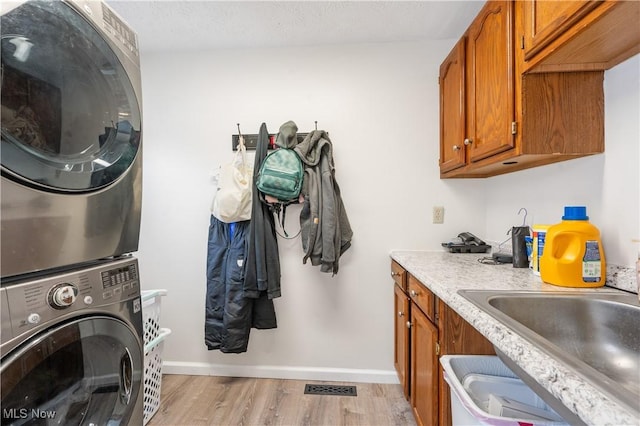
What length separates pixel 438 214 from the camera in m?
1.97

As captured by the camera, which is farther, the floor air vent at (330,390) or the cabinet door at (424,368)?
the floor air vent at (330,390)

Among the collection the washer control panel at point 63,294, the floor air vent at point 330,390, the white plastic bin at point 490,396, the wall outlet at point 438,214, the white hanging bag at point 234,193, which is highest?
the white hanging bag at point 234,193

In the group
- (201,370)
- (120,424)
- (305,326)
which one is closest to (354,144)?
(305,326)

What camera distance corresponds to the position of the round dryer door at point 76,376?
25.9 inches

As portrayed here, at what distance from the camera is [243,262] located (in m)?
1.85

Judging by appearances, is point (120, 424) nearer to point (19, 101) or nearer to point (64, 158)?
point (64, 158)

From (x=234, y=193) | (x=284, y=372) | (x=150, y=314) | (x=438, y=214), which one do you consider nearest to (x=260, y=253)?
(x=234, y=193)

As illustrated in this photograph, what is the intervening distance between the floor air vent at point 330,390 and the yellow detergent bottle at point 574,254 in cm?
136

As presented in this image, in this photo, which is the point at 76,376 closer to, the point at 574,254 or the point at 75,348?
the point at 75,348

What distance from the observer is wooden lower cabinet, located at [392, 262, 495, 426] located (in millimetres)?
1035

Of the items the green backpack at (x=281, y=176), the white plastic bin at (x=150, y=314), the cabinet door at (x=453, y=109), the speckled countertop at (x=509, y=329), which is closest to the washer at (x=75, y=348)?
the white plastic bin at (x=150, y=314)

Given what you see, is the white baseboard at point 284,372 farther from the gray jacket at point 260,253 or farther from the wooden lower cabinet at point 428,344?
the gray jacket at point 260,253

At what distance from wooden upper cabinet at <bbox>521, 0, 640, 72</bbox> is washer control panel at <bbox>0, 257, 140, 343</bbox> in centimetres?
153

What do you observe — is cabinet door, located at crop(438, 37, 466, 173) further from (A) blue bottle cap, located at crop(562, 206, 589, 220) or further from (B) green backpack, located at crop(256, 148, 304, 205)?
(B) green backpack, located at crop(256, 148, 304, 205)
